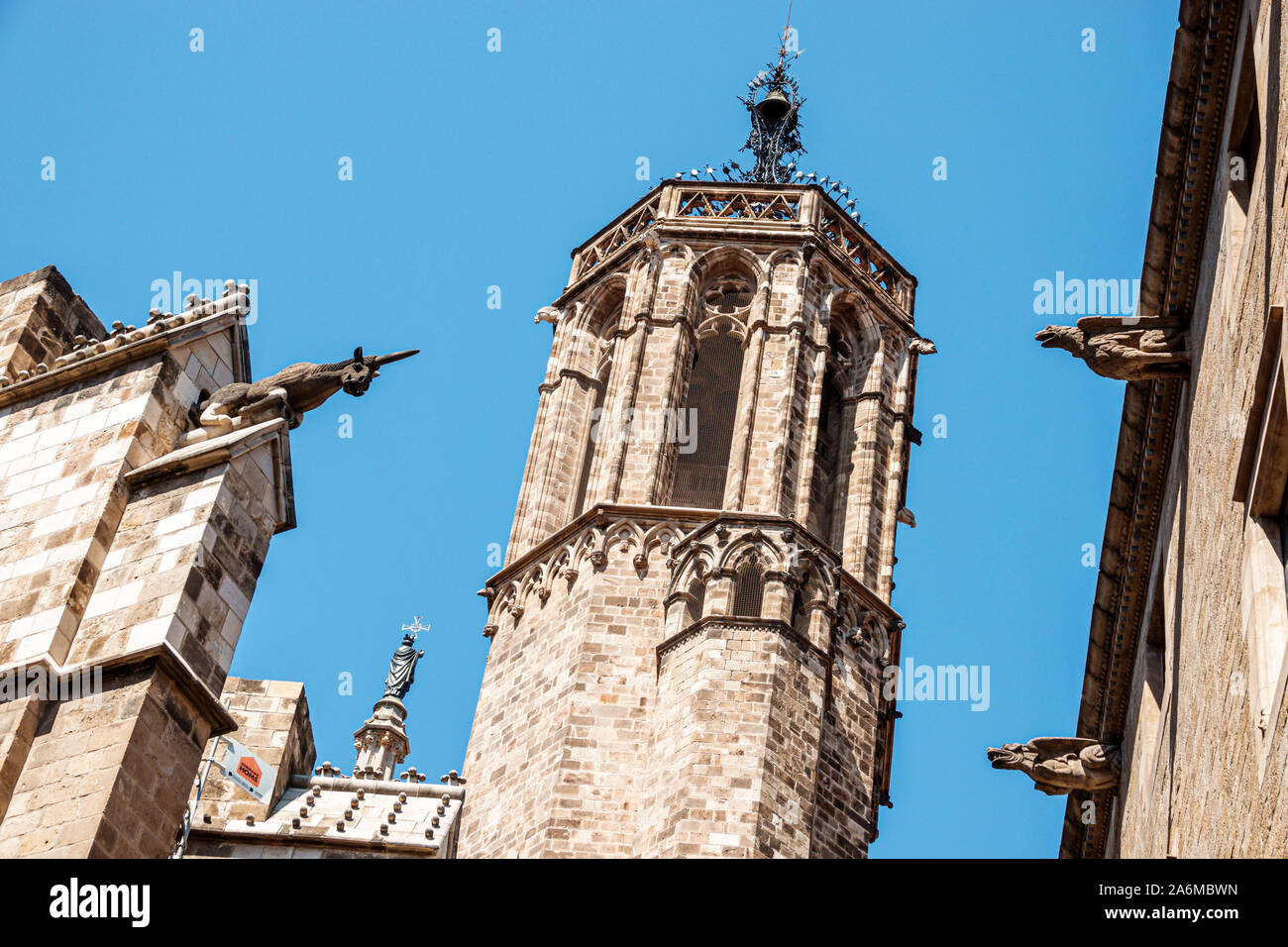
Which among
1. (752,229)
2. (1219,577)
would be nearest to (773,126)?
(752,229)

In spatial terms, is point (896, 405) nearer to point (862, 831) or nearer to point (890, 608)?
point (890, 608)

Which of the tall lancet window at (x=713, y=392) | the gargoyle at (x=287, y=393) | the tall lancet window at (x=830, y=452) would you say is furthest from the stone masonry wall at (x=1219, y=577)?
the tall lancet window at (x=713, y=392)

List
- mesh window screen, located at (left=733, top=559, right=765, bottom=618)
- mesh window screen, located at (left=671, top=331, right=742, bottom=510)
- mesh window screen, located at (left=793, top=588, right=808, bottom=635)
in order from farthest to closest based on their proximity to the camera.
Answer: mesh window screen, located at (left=671, top=331, right=742, bottom=510), mesh window screen, located at (left=793, top=588, right=808, bottom=635), mesh window screen, located at (left=733, top=559, right=765, bottom=618)

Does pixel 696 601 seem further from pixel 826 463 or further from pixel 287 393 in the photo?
pixel 287 393

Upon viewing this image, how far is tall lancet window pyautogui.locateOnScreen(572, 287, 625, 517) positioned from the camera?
1138 inches

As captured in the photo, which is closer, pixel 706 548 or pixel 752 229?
pixel 706 548

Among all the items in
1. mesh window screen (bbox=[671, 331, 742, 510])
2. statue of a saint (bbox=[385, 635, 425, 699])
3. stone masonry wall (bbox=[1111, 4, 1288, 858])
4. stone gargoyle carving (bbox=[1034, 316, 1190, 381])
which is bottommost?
stone masonry wall (bbox=[1111, 4, 1288, 858])

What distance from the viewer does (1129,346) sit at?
13.6m

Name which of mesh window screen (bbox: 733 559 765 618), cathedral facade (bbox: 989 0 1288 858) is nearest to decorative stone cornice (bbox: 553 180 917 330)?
mesh window screen (bbox: 733 559 765 618)

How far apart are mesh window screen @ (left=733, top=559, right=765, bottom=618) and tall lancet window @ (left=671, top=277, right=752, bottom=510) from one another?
3570 mm

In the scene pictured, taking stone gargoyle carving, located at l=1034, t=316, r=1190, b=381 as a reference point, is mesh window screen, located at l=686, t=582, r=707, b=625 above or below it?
above

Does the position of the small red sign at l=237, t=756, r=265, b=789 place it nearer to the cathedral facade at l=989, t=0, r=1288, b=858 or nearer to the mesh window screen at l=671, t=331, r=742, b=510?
the mesh window screen at l=671, t=331, r=742, b=510

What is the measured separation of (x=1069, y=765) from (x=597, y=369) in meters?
15.2
